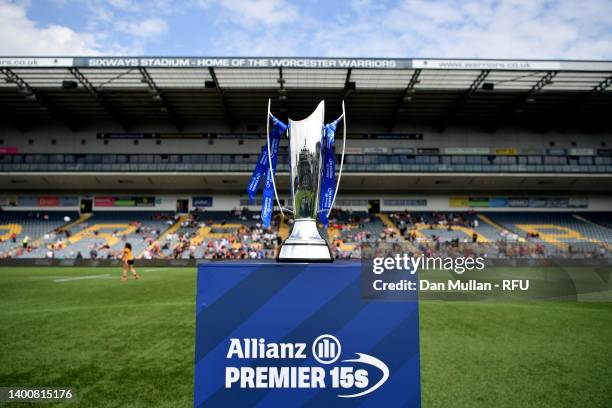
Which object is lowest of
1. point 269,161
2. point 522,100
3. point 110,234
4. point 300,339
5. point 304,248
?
point 110,234

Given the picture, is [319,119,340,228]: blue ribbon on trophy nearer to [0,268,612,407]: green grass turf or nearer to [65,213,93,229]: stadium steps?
[0,268,612,407]: green grass turf

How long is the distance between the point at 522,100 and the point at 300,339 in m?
31.2

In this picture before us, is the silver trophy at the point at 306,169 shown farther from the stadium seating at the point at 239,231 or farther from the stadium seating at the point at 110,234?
the stadium seating at the point at 110,234

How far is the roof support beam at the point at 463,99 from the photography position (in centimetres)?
2460

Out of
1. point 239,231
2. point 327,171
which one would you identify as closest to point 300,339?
point 327,171

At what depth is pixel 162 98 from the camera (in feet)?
90.2

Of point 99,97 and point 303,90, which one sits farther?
point 99,97

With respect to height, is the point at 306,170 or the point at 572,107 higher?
the point at 572,107

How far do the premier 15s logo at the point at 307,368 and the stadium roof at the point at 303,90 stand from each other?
929 inches

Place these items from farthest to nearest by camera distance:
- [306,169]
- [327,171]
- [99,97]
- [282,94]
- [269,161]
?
[99,97]
[282,94]
[327,171]
[269,161]
[306,169]

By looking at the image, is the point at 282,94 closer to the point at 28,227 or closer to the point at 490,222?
the point at 490,222

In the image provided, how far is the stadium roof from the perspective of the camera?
2366 cm

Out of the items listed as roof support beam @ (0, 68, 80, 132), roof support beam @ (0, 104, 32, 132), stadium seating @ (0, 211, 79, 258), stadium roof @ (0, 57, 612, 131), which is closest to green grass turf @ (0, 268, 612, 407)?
stadium roof @ (0, 57, 612, 131)

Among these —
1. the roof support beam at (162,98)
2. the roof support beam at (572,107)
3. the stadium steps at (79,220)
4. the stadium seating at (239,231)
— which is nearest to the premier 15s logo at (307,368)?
the stadium seating at (239,231)
